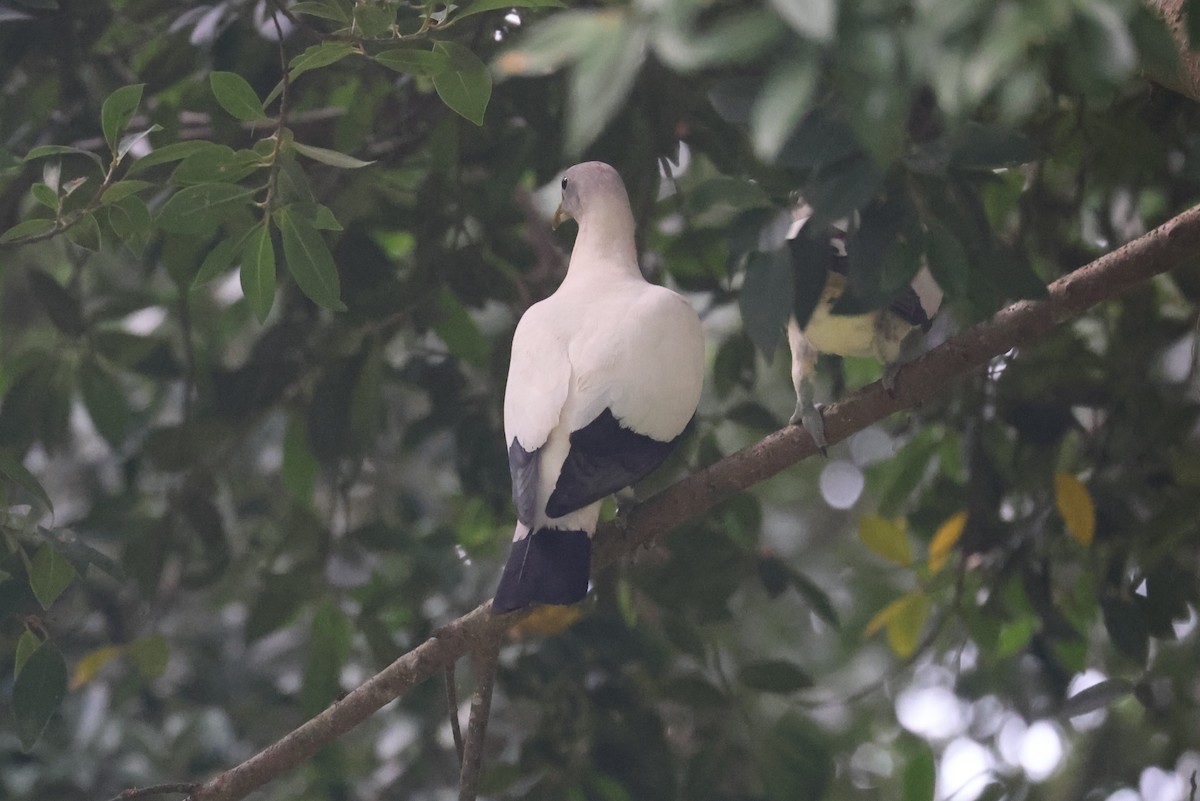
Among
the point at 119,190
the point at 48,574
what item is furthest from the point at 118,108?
the point at 48,574

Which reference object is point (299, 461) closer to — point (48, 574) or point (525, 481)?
point (48, 574)

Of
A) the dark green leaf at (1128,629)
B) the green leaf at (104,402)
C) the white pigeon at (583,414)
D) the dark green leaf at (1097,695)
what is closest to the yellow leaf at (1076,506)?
the dark green leaf at (1128,629)

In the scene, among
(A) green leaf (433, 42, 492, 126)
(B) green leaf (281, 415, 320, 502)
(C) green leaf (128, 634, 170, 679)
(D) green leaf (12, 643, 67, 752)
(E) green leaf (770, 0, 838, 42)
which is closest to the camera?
(E) green leaf (770, 0, 838, 42)

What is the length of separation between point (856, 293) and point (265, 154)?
0.91 meters

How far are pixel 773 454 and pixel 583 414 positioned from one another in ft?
1.00

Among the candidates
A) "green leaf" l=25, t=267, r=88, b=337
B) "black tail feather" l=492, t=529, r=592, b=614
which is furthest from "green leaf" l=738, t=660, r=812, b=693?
"green leaf" l=25, t=267, r=88, b=337

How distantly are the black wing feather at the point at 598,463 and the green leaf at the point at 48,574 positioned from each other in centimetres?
75

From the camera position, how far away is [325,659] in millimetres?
2805

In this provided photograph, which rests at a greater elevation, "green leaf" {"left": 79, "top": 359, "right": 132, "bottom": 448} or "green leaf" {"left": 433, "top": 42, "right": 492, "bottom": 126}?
"green leaf" {"left": 433, "top": 42, "right": 492, "bottom": 126}

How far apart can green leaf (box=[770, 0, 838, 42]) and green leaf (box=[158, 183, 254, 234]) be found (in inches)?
44.5

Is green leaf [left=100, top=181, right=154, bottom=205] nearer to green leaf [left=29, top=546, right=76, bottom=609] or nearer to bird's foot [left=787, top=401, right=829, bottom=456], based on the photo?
green leaf [left=29, top=546, right=76, bottom=609]

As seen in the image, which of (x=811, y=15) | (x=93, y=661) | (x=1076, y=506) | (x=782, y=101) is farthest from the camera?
(x=93, y=661)

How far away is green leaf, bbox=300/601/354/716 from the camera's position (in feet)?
9.11

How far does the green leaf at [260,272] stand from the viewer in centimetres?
194
